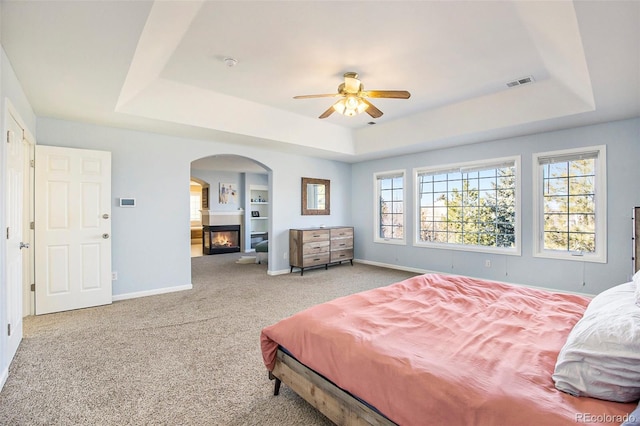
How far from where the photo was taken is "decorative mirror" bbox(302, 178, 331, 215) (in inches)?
250

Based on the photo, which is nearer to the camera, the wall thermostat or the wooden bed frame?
the wooden bed frame

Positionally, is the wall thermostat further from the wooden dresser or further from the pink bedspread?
the pink bedspread

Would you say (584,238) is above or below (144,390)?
above

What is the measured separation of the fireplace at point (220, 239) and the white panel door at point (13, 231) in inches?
239

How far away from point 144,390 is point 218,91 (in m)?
3.49

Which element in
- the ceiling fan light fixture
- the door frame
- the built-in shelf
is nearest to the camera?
the door frame

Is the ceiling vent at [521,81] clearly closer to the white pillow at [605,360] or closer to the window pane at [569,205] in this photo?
the window pane at [569,205]

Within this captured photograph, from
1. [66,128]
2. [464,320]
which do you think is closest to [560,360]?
[464,320]

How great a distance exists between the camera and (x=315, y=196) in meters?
6.55

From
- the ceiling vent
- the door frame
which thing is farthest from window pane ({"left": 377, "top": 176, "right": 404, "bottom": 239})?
the door frame

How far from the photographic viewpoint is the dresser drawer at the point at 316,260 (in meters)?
5.82

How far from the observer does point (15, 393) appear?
2.08m

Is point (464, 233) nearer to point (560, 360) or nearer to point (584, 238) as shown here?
point (584, 238)

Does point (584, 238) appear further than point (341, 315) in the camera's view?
Yes
